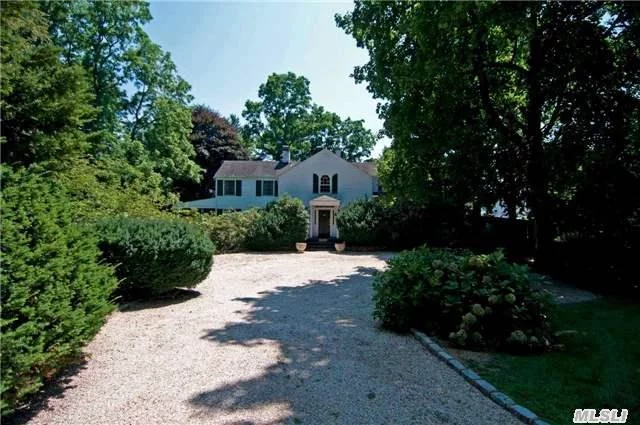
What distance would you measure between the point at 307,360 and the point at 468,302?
2.59m

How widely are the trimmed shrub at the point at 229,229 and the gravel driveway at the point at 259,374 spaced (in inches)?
388

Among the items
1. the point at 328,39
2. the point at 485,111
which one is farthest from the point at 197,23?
the point at 485,111

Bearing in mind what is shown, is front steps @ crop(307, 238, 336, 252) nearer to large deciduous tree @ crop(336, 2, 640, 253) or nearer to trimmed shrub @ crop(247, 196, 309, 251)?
trimmed shrub @ crop(247, 196, 309, 251)

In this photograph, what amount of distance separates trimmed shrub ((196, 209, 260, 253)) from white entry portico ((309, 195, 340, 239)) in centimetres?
586

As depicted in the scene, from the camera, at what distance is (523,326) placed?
5199 mm

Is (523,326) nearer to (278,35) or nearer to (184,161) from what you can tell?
(278,35)

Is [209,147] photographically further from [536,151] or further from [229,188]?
[536,151]

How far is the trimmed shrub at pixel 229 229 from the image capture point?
1727cm

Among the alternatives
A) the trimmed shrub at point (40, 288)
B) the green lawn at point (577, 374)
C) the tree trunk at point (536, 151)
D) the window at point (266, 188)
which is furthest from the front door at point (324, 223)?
the trimmed shrub at point (40, 288)

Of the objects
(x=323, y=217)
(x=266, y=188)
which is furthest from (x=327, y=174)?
(x=266, y=188)

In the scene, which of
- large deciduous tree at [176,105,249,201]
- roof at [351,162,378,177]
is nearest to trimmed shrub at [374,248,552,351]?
roof at [351,162,378,177]

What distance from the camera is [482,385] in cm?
390

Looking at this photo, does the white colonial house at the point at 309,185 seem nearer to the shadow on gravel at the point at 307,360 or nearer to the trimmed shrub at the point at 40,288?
the shadow on gravel at the point at 307,360

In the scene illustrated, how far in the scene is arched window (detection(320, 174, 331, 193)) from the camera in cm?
2545
